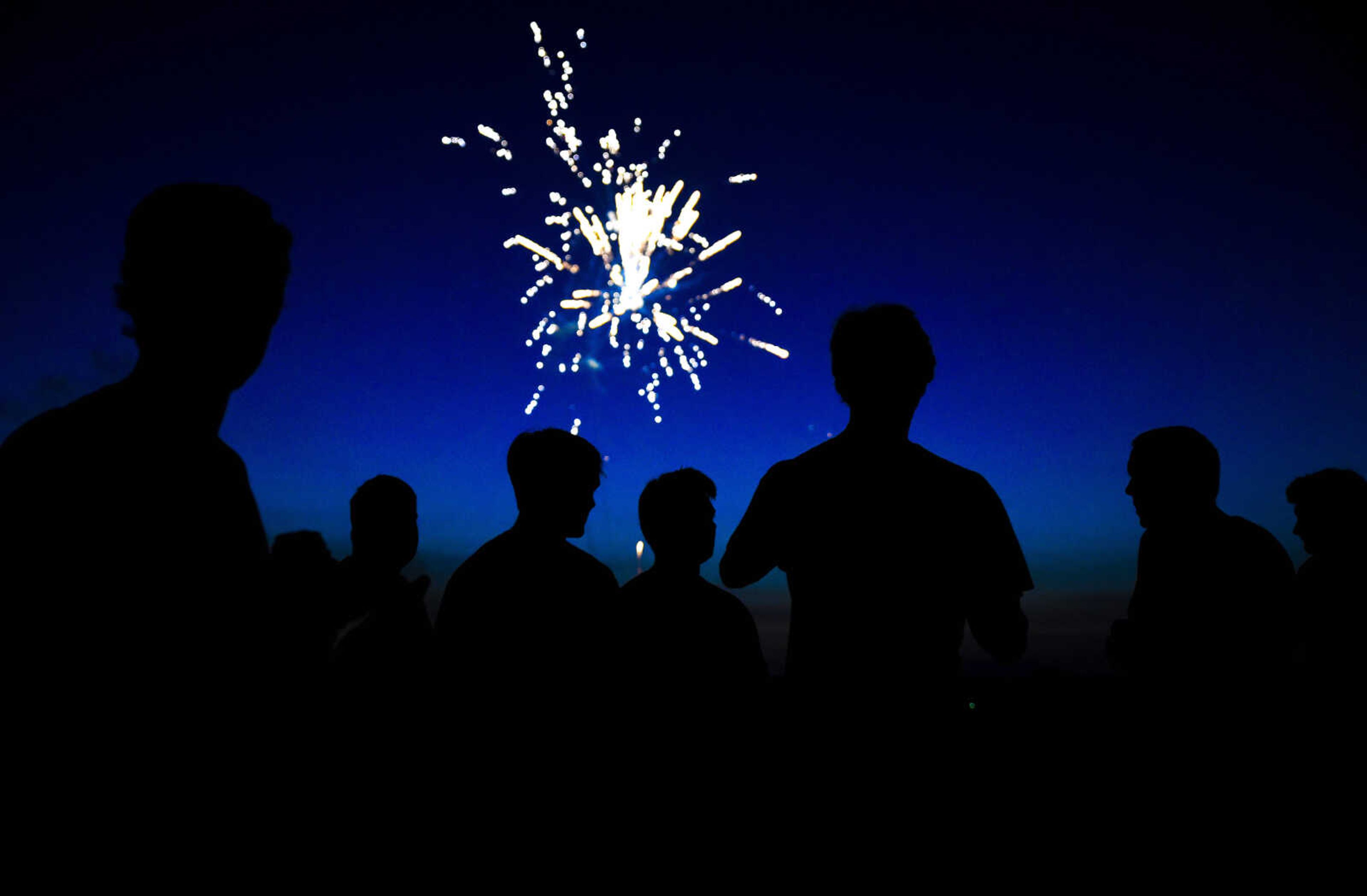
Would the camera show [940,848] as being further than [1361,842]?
No

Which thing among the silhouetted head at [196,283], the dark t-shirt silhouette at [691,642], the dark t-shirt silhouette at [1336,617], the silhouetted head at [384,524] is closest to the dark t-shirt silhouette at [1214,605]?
→ the dark t-shirt silhouette at [1336,617]

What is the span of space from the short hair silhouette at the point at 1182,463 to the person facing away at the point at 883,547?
2.23m

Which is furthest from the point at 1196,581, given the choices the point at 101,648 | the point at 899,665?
the point at 101,648

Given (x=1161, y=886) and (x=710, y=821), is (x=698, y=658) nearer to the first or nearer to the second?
(x=710, y=821)

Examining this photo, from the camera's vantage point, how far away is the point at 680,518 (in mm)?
3830

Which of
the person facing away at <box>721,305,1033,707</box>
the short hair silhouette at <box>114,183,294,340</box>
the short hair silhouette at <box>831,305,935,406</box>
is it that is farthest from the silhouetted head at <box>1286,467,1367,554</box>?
the short hair silhouette at <box>114,183,294,340</box>

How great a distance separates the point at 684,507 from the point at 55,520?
2841mm

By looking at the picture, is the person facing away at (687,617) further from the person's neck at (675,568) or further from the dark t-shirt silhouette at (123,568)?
the dark t-shirt silhouette at (123,568)

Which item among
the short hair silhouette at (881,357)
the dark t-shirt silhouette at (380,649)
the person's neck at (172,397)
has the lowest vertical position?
the dark t-shirt silhouette at (380,649)

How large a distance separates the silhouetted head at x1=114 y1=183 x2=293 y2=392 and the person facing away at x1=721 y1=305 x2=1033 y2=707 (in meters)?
1.91

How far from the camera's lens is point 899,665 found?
2410 millimetres

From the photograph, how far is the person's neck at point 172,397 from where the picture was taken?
156 centimetres

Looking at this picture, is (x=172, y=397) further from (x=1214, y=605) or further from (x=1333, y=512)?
(x=1333, y=512)

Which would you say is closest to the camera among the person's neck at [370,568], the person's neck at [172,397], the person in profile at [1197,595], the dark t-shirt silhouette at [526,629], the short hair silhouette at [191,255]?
the person's neck at [172,397]
